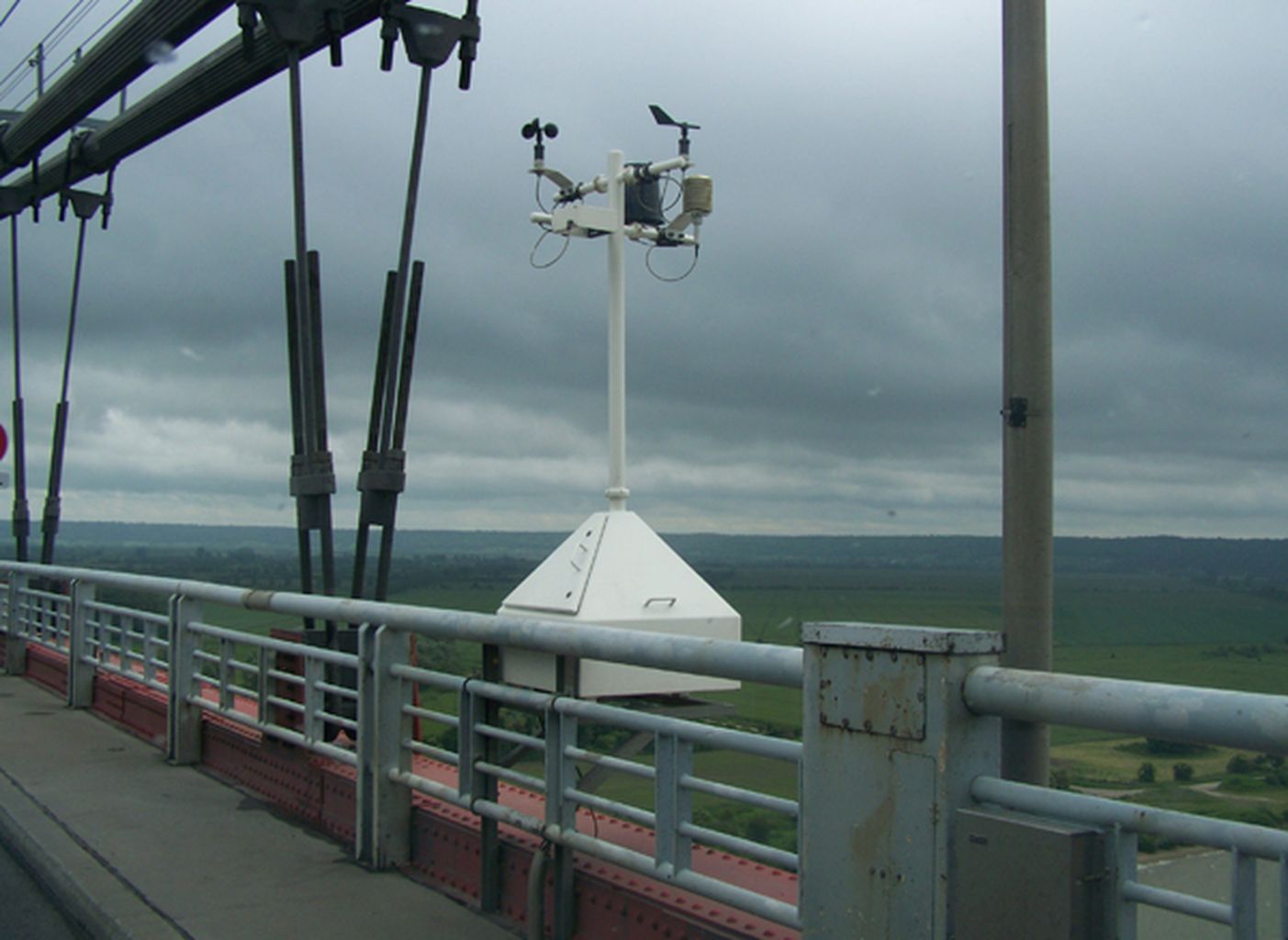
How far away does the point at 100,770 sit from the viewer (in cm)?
894

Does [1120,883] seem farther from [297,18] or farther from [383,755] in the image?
[297,18]

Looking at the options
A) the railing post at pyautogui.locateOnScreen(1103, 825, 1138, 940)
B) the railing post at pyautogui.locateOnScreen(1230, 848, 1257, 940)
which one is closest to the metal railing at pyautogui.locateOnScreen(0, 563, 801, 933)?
the railing post at pyautogui.locateOnScreen(1103, 825, 1138, 940)

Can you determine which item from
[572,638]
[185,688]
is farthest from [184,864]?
[185,688]

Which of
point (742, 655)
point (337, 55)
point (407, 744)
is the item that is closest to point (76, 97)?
point (337, 55)

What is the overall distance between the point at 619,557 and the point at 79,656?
279 inches

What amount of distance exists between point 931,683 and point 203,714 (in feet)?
23.5

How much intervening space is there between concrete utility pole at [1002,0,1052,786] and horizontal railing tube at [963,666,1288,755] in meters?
0.80

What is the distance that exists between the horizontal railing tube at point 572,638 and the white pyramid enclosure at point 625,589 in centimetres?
83

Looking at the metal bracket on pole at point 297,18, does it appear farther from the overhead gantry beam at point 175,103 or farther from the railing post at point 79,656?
the railing post at point 79,656

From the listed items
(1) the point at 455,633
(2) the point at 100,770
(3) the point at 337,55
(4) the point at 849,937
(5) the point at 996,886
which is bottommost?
(2) the point at 100,770

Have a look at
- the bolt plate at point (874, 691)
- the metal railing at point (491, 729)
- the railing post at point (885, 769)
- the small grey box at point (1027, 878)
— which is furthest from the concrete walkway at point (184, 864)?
the small grey box at point (1027, 878)

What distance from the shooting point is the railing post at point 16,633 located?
48.7 ft

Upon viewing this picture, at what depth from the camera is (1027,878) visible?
9.73 ft

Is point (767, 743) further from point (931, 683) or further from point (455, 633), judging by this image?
point (455, 633)
